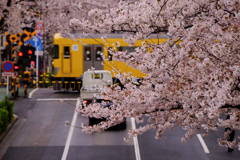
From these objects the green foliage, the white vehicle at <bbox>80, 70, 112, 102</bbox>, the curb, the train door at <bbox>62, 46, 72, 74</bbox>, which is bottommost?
the curb

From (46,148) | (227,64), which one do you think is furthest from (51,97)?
(227,64)

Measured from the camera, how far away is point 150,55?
21.7 feet

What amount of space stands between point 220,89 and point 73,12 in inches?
982

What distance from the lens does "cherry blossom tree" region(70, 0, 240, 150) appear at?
557 centimetres

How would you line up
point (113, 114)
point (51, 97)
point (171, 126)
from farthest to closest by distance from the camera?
1. point (51, 97)
2. point (113, 114)
3. point (171, 126)

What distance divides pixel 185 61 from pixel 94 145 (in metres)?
8.66

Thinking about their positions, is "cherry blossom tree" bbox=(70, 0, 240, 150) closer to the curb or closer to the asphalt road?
the asphalt road

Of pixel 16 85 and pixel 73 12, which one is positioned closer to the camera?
pixel 16 85

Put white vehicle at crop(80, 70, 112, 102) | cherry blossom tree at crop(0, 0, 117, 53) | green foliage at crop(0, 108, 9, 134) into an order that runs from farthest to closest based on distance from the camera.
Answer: cherry blossom tree at crop(0, 0, 117, 53)
white vehicle at crop(80, 70, 112, 102)
green foliage at crop(0, 108, 9, 134)

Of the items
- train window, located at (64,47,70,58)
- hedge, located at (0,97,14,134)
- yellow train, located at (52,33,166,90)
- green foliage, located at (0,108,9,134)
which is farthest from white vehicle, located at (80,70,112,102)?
train window, located at (64,47,70,58)

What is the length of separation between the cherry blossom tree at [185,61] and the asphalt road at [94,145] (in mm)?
6234

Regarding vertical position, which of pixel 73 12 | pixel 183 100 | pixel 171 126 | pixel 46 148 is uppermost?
Answer: pixel 73 12

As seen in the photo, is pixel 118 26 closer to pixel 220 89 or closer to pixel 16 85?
pixel 220 89

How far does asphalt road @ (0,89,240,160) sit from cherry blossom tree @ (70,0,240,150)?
6.23m
